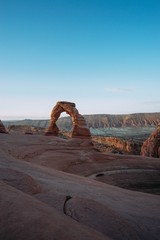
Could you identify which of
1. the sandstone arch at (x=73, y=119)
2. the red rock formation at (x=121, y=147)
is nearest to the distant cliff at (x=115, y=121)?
the red rock formation at (x=121, y=147)

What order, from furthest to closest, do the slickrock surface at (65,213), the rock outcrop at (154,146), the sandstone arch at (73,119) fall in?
the rock outcrop at (154,146)
the sandstone arch at (73,119)
the slickrock surface at (65,213)

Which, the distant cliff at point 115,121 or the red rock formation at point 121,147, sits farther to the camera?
the distant cliff at point 115,121

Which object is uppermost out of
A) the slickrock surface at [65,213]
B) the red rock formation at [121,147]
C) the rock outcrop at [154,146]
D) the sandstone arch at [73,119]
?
the sandstone arch at [73,119]

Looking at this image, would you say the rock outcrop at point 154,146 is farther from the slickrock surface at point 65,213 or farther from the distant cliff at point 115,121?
the distant cliff at point 115,121

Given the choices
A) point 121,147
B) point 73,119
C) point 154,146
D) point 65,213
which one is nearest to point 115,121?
point 121,147

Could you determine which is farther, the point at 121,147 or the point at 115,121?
the point at 115,121

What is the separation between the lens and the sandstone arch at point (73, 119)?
27.0 meters

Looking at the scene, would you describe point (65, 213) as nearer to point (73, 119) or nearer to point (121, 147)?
point (73, 119)

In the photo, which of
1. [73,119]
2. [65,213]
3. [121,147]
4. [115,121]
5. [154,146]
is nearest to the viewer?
[65,213]

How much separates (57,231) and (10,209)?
2.39ft

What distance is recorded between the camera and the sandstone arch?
88.5 feet

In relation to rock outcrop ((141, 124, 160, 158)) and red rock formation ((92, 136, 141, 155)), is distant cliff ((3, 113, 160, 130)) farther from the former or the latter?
rock outcrop ((141, 124, 160, 158))

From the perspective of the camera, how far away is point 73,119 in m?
27.8

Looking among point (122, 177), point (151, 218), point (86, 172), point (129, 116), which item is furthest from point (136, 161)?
point (129, 116)
